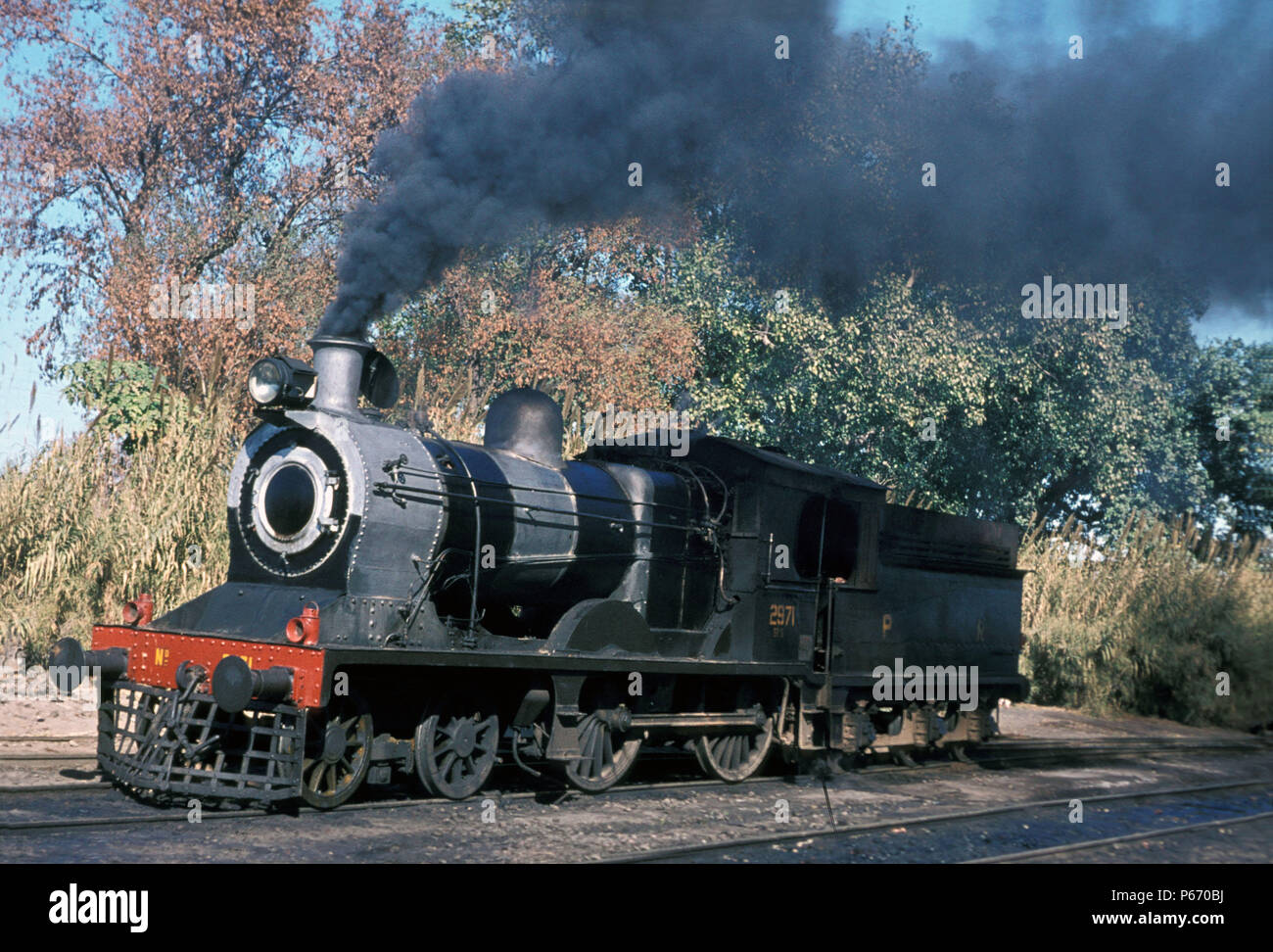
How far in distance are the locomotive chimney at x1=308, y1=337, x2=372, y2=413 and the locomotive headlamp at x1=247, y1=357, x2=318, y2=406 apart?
0.25ft

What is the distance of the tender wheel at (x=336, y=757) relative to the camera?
24.3ft

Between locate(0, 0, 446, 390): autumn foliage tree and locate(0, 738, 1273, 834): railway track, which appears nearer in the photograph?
locate(0, 738, 1273, 834): railway track

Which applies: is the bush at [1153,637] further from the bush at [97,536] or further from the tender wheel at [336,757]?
the tender wheel at [336,757]

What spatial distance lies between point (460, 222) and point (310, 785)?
4429 millimetres

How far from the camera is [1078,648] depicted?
19.7 meters

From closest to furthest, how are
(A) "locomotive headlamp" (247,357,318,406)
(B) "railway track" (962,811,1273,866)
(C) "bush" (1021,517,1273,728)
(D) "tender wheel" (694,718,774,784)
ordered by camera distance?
(B) "railway track" (962,811,1273,866), (A) "locomotive headlamp" (247,357,318,406), (D) "tender wheel" (694,718,774,784), (C) "bush" (1021,517,1273,728)

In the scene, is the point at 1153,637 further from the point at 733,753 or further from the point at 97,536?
the point at 97,536

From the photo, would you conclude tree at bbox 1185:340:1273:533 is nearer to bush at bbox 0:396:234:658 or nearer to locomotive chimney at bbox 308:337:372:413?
bush at bbox 0:396:234:658

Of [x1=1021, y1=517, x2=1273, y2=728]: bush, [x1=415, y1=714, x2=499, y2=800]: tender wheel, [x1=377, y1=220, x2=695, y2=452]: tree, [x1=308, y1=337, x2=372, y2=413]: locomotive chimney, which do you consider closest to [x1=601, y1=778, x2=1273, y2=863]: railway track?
[x1=415, y1=714, x2=499, y2=800]: tender wheel

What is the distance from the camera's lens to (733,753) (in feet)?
34.2

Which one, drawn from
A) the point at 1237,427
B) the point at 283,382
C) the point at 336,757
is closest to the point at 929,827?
the point at 336,757

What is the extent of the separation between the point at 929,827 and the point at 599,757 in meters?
2.48

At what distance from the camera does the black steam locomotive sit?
745 centimetres
